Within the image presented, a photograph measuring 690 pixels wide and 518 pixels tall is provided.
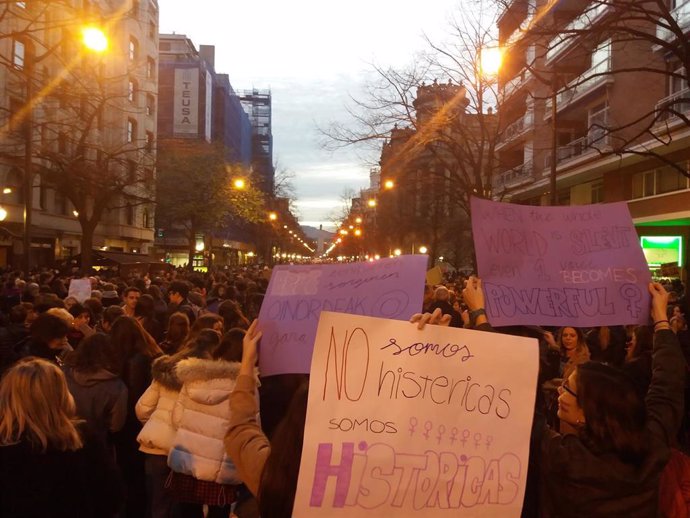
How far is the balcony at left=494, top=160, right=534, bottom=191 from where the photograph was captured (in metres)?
34.1

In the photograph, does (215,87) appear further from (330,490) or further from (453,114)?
(330,490)

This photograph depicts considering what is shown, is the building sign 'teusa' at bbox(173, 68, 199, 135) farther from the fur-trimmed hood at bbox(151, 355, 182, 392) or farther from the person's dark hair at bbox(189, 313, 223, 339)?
the fur-trimmed hood at bbox(151, 355, 182, 392)

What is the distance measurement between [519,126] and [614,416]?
117 ft

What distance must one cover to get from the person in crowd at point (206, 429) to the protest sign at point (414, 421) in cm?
170

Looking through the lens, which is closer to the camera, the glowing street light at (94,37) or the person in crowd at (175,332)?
the person in crowd at (175,332)

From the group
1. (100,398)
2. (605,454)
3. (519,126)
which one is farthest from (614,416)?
(519,126)

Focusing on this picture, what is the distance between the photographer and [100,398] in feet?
14.9

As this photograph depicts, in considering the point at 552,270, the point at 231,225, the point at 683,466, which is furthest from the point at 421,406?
the point at 231,225

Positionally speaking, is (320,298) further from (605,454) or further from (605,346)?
(605,346)

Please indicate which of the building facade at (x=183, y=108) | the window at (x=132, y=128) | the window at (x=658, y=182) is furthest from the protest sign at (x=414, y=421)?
the building facade at (x=183, y=108)

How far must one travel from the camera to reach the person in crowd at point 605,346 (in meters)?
6.98

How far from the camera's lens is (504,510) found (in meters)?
2.40

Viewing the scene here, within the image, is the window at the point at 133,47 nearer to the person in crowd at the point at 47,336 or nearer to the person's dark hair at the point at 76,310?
the person's dark hair at the point at 76,310

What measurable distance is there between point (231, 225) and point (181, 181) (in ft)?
119
